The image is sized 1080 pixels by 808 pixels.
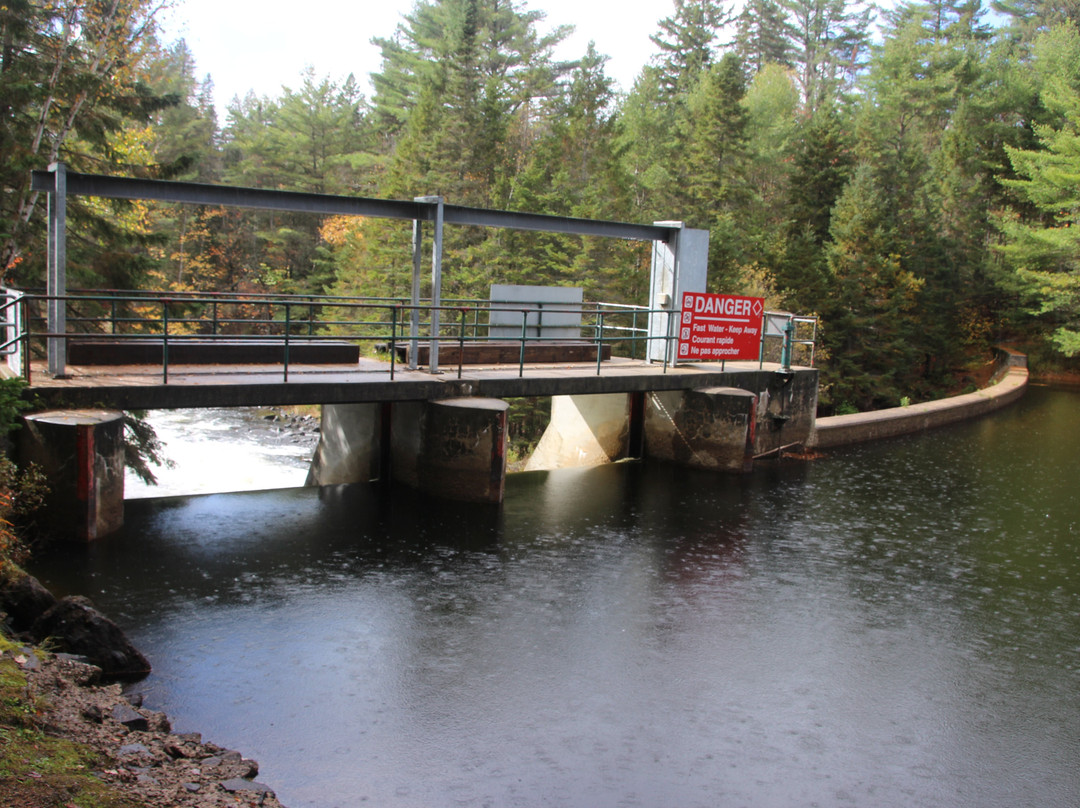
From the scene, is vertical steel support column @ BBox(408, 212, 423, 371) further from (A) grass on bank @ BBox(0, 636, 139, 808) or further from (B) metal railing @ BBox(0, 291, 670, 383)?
(A) grass on bank @ BBox(0, 636, 139, 808)

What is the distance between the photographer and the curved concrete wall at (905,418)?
1944 cm

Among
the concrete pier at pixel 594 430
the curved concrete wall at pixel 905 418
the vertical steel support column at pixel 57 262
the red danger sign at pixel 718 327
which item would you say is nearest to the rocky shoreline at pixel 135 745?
the vertical steel support column at pixel 57 262

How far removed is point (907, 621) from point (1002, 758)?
2.74 m

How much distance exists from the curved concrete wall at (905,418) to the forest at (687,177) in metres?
7.24

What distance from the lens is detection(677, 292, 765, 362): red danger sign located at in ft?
55.8

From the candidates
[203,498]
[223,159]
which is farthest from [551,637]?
[223,159]

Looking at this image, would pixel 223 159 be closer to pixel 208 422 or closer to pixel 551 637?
pixel 208 422

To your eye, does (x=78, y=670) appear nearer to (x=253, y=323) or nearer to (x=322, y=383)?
(x=322, y=383)

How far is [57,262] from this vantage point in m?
11.2

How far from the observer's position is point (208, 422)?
1210 inches

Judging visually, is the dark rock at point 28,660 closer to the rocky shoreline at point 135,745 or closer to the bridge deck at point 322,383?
the rocky shoreline at point 135,745

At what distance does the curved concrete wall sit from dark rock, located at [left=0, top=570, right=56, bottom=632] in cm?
1463

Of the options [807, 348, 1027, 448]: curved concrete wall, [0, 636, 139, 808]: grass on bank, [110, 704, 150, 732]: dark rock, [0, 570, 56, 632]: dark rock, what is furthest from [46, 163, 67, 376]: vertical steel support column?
[807, 348, 1027, 448]: curved concrete wall

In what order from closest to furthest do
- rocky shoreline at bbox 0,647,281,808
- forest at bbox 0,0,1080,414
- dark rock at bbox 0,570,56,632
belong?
1. rocky shoreline at bbox 0,647,281,808
2. dark rock at bbox 0,570,56,632
3. forest at bbox 0,0,1080,414
